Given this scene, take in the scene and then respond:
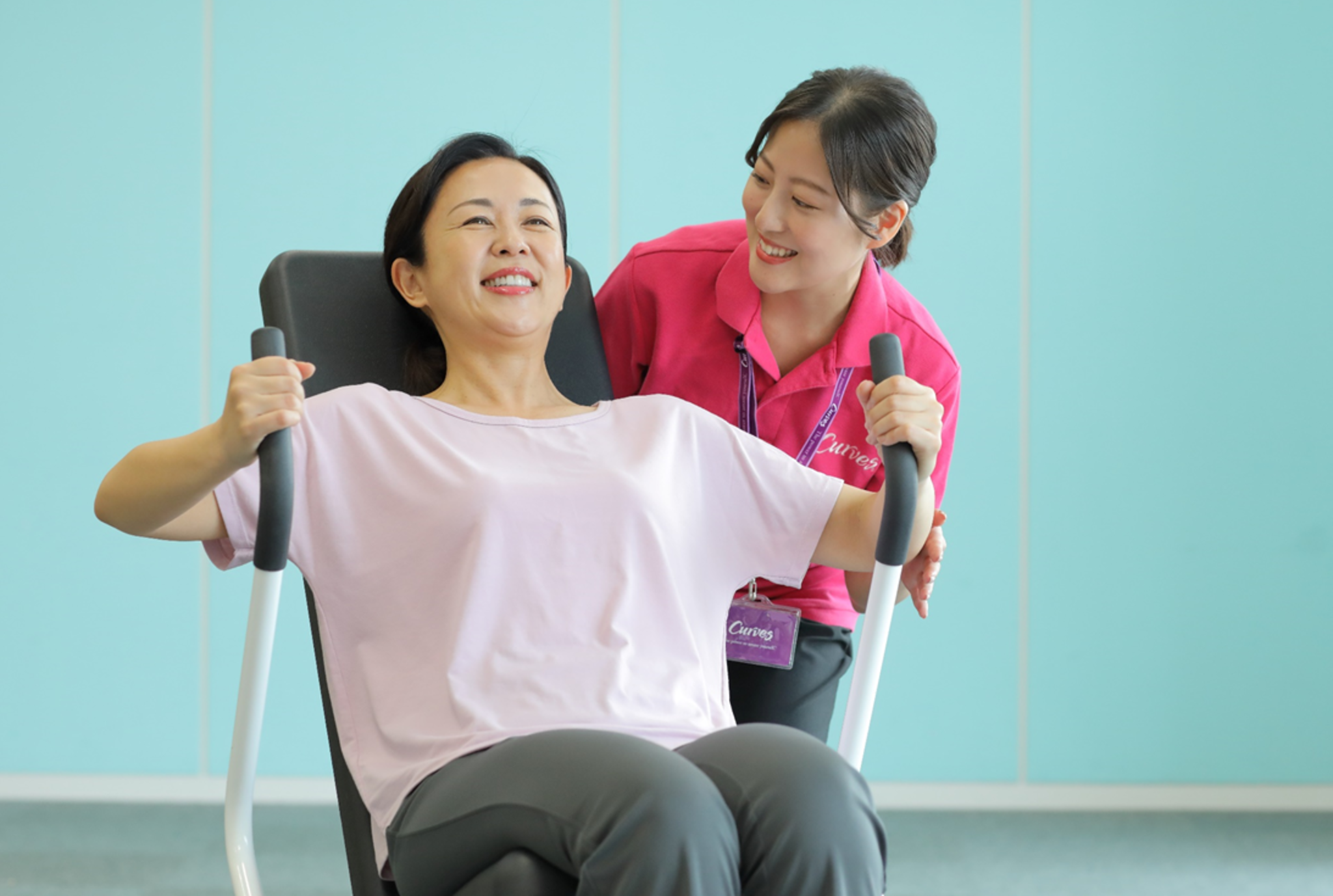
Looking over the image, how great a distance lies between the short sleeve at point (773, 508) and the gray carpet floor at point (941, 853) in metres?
1.35

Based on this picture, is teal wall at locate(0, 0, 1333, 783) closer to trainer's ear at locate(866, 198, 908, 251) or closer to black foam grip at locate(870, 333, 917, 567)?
trainer's ear at locate(866, 198, 908, 251)

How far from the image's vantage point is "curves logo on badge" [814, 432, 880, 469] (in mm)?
1816

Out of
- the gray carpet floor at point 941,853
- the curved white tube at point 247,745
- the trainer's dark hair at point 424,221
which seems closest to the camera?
the curved white tube at point 247,745

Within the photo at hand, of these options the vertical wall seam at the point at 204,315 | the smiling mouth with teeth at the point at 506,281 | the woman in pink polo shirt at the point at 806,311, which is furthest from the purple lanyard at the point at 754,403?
the vertical wall seam at the point at 204,315

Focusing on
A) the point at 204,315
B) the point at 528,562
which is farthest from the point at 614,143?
the point at 528,562

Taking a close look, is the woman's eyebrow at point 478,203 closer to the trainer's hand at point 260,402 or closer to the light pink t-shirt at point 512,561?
the light pink t-shirt at point 512,561

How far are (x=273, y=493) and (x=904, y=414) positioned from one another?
2.03ft

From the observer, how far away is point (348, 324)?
1644mm

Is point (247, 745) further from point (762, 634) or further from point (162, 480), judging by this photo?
point (762, 634)

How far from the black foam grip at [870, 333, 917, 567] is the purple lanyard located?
45cm

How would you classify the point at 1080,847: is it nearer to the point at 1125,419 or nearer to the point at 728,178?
the point at 1125,419

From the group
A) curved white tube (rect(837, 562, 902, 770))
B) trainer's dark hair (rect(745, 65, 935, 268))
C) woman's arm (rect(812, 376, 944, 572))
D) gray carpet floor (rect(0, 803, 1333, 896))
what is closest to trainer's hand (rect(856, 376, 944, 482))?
woman's arm (rect(812, 376, 944, 572))

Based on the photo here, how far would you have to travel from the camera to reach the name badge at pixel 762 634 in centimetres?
175

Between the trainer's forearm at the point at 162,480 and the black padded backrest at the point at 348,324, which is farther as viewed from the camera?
the black padded backrest at the point at 348,324
